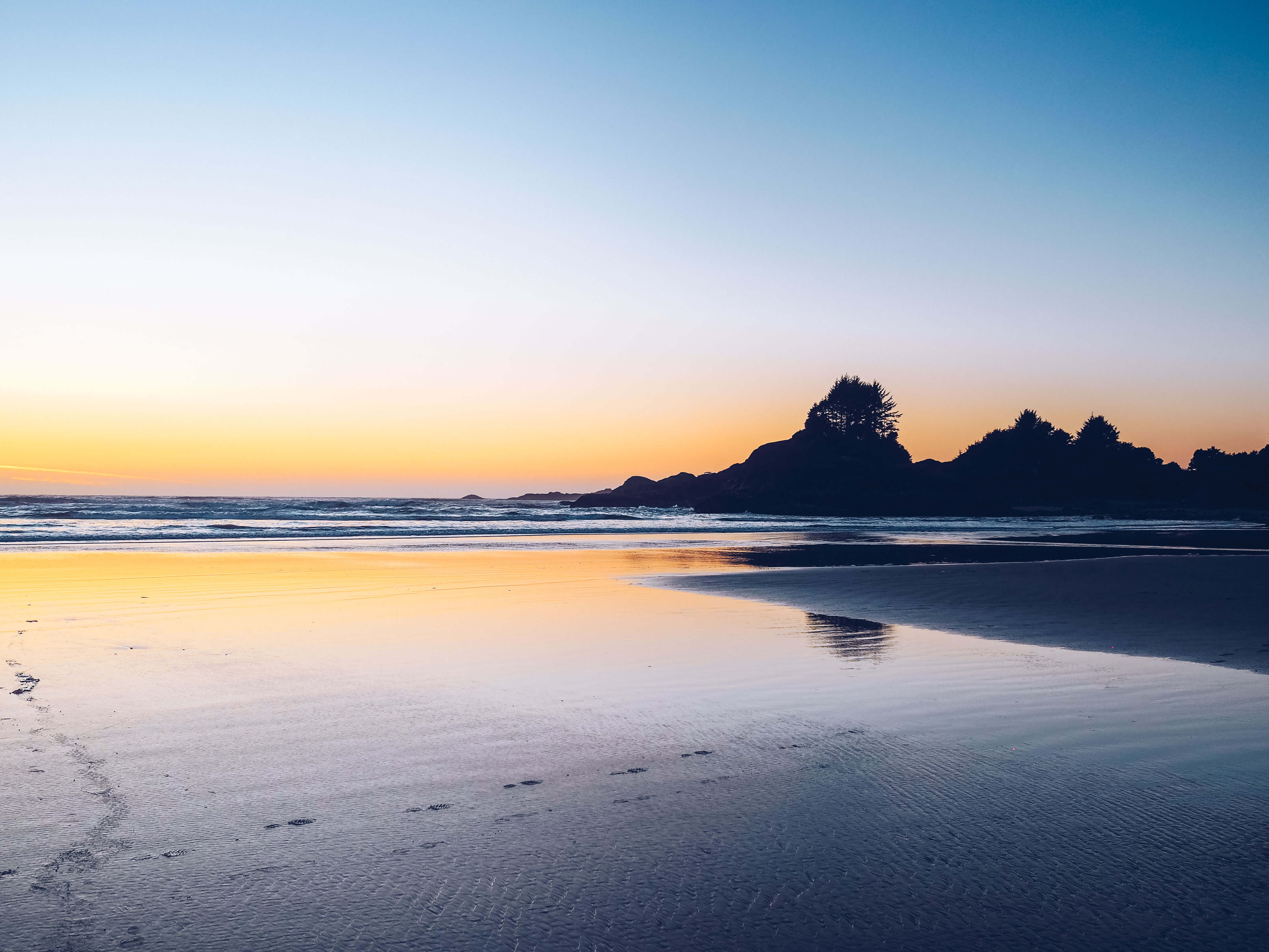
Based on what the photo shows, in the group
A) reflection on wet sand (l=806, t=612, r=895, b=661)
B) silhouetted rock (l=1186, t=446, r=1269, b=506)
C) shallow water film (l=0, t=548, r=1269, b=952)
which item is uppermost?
silhouetted rock (l=1186, t=446, r=1269, b=506)

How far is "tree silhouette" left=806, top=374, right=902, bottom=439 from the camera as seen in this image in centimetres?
9962

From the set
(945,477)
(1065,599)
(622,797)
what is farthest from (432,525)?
(945,477)

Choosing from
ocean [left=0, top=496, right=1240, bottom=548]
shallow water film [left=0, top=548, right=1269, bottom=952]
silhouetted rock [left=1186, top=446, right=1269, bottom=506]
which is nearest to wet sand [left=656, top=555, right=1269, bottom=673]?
shallow water film [left=0, top=548, right=1269, bottom=952]

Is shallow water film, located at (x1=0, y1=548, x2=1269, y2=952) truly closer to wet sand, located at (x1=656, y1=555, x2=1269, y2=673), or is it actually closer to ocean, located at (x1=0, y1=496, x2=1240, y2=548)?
wet sand, located at (x1=656, y1=555, x2=1269, y2=673)

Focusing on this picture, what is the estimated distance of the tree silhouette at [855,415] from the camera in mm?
99625

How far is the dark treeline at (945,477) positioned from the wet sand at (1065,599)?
4902cm

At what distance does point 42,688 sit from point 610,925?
5848 millimetres

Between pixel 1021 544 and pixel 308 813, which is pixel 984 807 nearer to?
pixel 308 813

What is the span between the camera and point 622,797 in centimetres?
429

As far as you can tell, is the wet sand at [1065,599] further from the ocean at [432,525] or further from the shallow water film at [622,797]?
the ocean at [432,525]

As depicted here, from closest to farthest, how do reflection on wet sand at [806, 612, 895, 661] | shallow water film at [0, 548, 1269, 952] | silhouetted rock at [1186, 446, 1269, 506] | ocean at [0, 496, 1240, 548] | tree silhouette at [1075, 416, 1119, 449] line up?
shallow water film at [0, 548, 1269, 952] < reflection on wet sand at [806, 612, 895, 661] < ocean at [0, 496, 1240, 548] < silhouetted rock at [1186, 446, 1269, 506] < tree silhouette at [1075, 416, 1119, 449]

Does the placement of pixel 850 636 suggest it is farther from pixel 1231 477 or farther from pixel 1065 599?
pixel 1231 477

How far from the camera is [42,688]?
6.50 m

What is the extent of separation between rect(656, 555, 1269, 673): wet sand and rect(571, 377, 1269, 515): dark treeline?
49022mm
